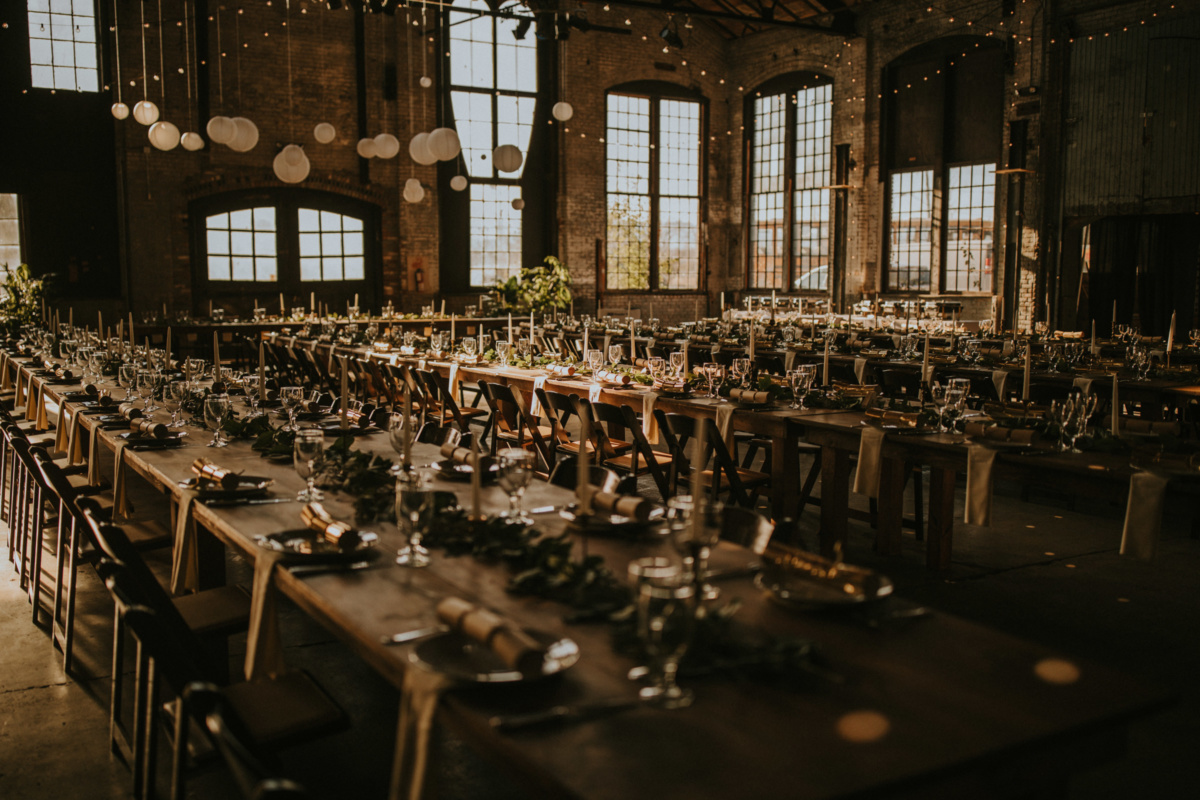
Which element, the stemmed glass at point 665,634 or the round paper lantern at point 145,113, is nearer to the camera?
the stemmed glass at point 665,634

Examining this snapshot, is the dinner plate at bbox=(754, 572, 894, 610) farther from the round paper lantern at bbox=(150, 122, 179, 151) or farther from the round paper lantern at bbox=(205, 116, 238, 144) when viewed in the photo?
the round paper lantern at bbox=(150, 122, 179, 151)

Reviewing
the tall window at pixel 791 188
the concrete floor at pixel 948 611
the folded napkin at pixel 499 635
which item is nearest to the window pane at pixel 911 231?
the tall window at pixel 791 188

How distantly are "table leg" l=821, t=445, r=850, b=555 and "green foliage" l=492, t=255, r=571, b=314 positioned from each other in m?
11.3

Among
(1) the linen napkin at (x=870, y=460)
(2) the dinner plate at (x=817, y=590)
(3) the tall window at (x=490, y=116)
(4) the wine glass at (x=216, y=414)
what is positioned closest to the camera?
(2) the dinner plate at (x=817, y=590)

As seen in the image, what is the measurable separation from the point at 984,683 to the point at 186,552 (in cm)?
259

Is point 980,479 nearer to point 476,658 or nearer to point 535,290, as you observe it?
point 476,658

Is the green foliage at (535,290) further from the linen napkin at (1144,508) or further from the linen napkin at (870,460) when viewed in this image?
the linen napkin at (1144,508)

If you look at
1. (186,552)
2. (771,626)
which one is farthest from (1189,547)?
(186,552)

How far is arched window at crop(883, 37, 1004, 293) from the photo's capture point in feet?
51.2

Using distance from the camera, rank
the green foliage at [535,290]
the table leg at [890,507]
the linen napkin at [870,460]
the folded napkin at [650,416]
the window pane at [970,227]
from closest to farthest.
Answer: the linen napkin at [870,460] → the table leg at [890,507] → the folded napkin at [650,416] → the window pane at [970,227] → the green foliage at [535,290]

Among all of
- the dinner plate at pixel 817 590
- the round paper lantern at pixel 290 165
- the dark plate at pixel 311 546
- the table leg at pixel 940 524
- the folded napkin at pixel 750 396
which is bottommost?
the table leg at pixel 940 524

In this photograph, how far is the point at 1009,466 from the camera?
3.67m

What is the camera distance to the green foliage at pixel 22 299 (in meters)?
12.9

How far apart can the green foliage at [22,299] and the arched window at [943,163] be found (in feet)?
43.6
